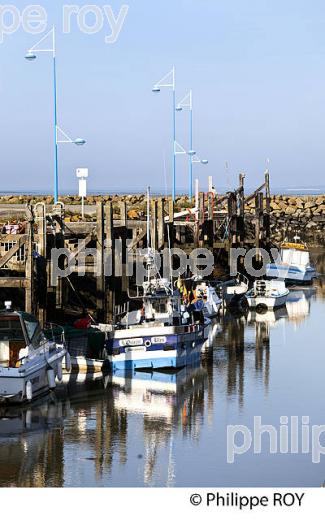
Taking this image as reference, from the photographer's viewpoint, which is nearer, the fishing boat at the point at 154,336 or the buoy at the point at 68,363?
the buoy at the point at 68,363

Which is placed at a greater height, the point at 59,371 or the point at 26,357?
the point at 26,357

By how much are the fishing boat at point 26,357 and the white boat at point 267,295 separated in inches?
807

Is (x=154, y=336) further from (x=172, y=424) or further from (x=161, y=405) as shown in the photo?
(x=172, y=424)

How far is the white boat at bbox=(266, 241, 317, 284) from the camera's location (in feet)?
195

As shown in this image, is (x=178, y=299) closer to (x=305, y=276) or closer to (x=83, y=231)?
(x=83, y=231)

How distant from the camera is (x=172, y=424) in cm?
2680

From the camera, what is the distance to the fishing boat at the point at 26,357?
2730cm

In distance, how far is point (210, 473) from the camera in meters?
22.6

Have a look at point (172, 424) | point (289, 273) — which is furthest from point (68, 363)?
point (289, 273)

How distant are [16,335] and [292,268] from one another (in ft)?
108

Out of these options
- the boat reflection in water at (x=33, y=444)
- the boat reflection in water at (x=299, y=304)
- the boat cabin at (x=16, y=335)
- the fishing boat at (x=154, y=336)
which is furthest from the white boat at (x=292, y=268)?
the boat reflection in water at (x=33, y=444)

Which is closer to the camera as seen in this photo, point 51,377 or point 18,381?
point 18,381

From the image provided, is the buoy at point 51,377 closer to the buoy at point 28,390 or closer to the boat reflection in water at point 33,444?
the boat reflection in water at point 33,444
